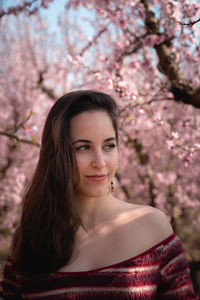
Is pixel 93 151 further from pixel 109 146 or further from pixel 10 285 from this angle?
pixel 10 285

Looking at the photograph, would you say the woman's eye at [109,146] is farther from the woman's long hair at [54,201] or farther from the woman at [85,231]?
the woman's long hair at [54,201]

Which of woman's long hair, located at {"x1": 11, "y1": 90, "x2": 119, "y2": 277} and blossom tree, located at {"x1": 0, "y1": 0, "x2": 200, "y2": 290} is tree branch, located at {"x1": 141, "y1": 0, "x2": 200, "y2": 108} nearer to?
blossom tree, located at {"x1": 0, "y1": 0, "x2": 200, "y2": 290}

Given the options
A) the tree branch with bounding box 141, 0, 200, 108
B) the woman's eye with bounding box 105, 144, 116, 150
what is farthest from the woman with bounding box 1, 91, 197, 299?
the tree branch with bounding box 141, 0, 200, 108

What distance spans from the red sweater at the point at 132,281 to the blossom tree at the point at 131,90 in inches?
36.7

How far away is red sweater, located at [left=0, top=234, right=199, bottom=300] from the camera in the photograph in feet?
3.76

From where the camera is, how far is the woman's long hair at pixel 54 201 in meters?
1.27

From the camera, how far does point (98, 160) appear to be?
1.24 metres

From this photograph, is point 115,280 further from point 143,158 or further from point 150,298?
point 143,158

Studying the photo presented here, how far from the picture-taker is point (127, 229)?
4.25 feet

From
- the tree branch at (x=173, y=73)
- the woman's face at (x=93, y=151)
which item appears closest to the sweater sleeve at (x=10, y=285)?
the woman's face at (x=93, y=151)

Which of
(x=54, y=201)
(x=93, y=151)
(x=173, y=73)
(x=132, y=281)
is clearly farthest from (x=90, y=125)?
(x=173, y=73)

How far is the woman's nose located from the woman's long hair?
92 mm

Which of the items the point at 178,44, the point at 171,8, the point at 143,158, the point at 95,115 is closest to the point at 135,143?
the point at 143,158

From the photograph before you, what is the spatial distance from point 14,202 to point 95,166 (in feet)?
14.9
